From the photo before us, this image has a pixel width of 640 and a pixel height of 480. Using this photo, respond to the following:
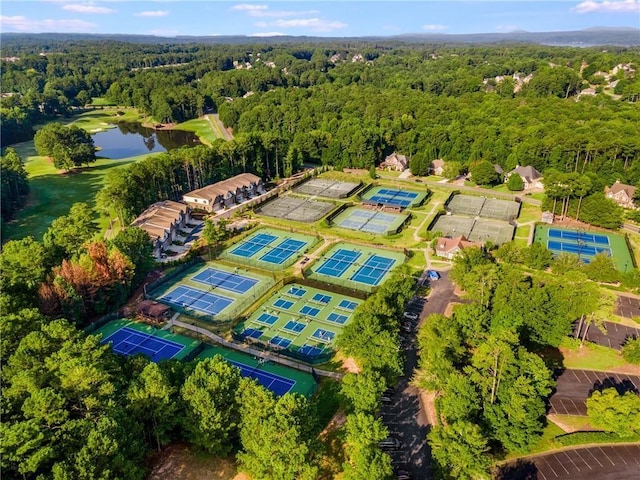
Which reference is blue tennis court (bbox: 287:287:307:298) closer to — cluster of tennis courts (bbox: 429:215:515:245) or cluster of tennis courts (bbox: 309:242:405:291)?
cluster of tennis courts (bbox: 309:242:405:291)

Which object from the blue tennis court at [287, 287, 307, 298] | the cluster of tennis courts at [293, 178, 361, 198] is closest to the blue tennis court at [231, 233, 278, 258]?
the blue tennis court at [287, 287, 307, 298]

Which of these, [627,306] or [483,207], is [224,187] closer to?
[483,207]

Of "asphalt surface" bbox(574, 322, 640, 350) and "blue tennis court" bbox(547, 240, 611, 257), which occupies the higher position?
"blue tennis court" bbox(547, 240, 611, 257)

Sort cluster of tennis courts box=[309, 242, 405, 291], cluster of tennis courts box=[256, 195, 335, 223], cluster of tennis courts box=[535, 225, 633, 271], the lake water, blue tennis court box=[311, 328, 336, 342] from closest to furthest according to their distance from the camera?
blue tennis court box=[311, 328, 336, 342], cluster of tennis courts box=[309, 242, 405, 291], cluster of tennis courts box=[535, 225, 633, 271], cluster of tennis courts box=[256, 195, 335, 223], the lake water

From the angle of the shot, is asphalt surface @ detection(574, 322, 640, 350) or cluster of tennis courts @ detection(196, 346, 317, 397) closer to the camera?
cluster of tennis courts @ detection(196, 346, 317, 397)

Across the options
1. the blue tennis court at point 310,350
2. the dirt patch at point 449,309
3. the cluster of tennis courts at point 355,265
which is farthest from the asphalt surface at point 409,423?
the cluster of tennis courts at point 355,265

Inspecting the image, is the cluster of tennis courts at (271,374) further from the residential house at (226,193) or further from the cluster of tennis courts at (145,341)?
the residential house at (226,193)

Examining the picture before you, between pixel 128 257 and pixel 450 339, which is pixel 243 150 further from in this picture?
pixel 450 339

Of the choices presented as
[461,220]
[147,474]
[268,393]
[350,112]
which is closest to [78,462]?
[147,474]
